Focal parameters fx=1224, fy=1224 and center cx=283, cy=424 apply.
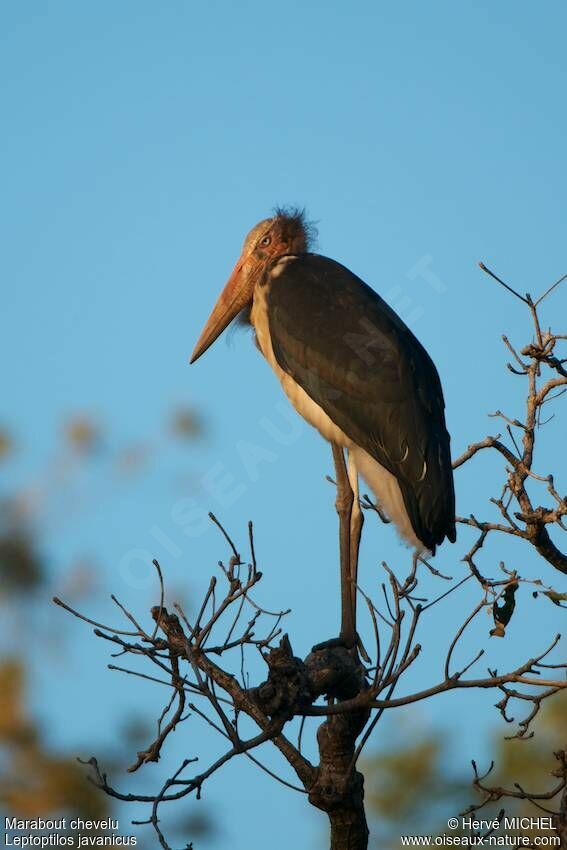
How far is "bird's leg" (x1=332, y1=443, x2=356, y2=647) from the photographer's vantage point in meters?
5.80

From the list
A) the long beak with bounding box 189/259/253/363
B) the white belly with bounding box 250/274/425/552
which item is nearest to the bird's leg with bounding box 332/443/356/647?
the white belly with bounding box 250/274/425/552

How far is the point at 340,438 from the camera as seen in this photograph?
20.5 feet

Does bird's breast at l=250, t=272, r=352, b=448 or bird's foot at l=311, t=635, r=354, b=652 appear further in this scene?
bird's breast at l=250, t=272, r=352, b=448

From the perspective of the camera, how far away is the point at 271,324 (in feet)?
21.4

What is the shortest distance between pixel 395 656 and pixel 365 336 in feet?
7.69

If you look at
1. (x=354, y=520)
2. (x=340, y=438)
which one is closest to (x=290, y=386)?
(x=340, y=438)

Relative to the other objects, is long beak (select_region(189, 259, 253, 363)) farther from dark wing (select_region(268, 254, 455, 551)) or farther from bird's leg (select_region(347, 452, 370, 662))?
bird's leg (select_region(347, 452, 370, 662))

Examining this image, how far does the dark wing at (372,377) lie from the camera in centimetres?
575

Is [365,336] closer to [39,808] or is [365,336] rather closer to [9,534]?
[39,808]

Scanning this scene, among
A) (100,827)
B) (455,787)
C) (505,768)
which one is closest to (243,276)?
(100,827)

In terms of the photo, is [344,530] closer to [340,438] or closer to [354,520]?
[354,520]

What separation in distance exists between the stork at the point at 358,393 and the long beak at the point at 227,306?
42 cm

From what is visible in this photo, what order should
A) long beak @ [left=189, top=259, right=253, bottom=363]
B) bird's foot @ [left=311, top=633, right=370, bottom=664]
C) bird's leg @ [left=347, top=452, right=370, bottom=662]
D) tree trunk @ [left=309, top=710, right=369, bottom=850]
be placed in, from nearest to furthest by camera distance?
tree trunk @ [left=309, top=710, right=369, bottom=850] < bird's foot @ [left=311, top=633, right=370, bottom=664] < bird's leg @ [left=347, top=452, right=370, bottom=662] < long beak @ [left=189, top=259, right=253, bottom=363]

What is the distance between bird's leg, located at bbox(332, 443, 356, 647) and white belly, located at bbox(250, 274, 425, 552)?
0.40ft
